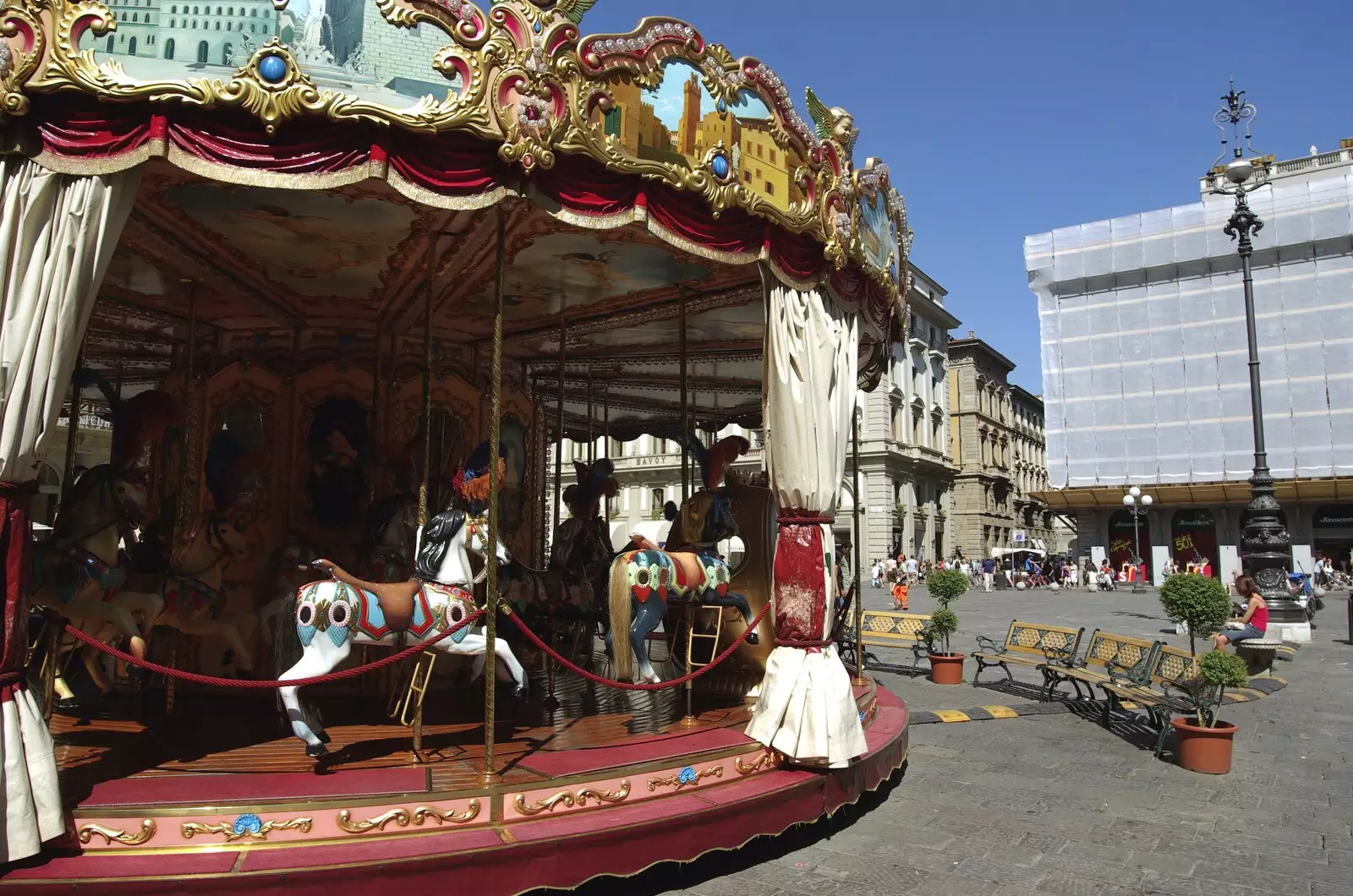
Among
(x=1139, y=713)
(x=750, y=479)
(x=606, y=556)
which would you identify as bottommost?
(x=1139, y=713)

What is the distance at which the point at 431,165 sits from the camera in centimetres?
459

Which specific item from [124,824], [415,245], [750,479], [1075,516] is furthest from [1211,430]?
[124,824]

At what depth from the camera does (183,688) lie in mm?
7648

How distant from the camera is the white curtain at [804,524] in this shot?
18.4 ft

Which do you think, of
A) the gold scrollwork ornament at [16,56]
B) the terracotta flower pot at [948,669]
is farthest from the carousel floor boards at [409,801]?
the terracotta flower pot at [948,669]

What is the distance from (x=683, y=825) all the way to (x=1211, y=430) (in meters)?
39.5

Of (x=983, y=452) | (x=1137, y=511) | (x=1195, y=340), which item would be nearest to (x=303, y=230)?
Answer: (x=1137, y=511)

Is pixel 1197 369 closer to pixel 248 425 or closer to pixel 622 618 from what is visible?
pixel 622 618

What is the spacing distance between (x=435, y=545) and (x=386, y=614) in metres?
0.53

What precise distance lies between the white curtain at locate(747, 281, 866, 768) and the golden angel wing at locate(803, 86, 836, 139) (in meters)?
1.19

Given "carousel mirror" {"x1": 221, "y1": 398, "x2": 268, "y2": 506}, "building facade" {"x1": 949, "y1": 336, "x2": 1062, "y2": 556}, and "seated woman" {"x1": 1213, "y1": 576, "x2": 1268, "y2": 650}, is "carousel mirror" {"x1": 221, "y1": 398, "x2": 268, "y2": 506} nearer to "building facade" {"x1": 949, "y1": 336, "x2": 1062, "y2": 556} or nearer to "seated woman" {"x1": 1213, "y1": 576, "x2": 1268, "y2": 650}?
"seated woman" {"x1": 1213, "y1": 576, "x2": 1268, "y2": 650}

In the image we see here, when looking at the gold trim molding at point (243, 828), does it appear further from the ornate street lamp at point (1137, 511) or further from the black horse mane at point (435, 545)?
the ornate street lamp at point (1137, 511)

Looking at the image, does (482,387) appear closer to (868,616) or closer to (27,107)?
(27,107)

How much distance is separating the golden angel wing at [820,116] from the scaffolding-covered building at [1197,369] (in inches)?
1432
